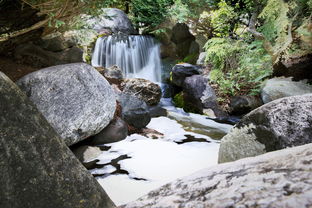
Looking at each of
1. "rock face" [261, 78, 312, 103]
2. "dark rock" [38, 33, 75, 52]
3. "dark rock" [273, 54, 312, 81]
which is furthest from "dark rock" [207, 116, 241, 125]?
"dark rock" [38, 33, 75, 52]

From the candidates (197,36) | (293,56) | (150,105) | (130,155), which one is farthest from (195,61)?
(130,155)

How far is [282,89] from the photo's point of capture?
623cm

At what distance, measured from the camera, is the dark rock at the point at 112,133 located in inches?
192

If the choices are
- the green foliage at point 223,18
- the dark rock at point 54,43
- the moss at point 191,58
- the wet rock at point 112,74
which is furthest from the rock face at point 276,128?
the moss at point 191,58

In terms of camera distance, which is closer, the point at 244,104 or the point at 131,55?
the point at 244,104

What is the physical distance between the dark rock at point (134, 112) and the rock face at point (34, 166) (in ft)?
12.9

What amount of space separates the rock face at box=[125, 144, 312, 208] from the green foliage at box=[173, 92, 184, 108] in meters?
7.99

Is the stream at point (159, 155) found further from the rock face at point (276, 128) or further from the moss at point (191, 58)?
the moss at point (191, 58)

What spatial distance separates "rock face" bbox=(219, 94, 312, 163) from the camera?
9.30ft

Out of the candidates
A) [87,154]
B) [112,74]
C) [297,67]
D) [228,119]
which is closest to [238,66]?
[297,67]

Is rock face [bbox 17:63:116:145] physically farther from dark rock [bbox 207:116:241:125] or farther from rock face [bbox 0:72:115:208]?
dark rock [bbox 207:116:241:125]

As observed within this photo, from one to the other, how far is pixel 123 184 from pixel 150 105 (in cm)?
563

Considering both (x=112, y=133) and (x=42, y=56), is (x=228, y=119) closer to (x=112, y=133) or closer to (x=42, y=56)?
(x=112, y=133)

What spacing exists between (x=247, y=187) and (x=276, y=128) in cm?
Result: 255
